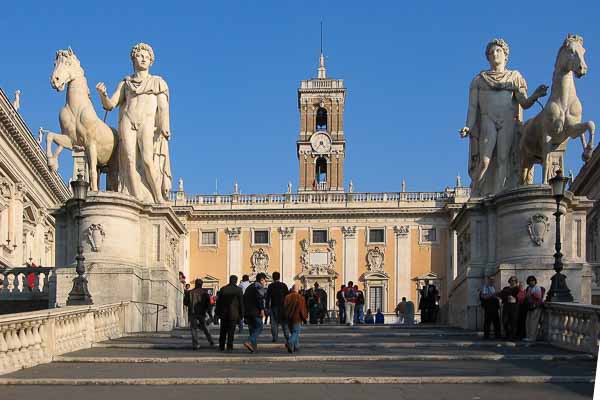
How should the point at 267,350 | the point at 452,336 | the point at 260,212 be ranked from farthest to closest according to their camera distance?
the point at 260,212, the point at 452,336, the point at 267,350

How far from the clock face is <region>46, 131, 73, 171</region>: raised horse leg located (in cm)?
6776

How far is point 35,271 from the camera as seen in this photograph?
24156mm

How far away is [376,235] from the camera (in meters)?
73.2

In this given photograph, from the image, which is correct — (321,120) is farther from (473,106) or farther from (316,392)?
(316,392)

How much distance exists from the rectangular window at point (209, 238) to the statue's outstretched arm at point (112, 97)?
1949 inches

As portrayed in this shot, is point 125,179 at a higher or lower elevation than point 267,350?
higher

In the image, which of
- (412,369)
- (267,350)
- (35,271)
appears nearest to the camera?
(412,369)

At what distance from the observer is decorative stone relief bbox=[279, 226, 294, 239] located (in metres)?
73.2

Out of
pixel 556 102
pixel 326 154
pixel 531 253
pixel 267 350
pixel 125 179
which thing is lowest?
pixel 267 350

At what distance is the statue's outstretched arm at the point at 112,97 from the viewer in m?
23.9

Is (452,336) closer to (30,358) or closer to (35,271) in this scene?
(30,358)

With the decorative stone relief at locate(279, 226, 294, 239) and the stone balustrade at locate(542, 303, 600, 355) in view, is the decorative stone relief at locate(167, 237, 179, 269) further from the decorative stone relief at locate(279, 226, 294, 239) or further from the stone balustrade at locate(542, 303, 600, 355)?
the decorative stone relief at locate(279, 226, 294, 239)

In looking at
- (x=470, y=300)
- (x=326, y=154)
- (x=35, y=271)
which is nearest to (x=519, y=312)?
(x=470, y=300)

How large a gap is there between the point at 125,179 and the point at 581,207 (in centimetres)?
1061
